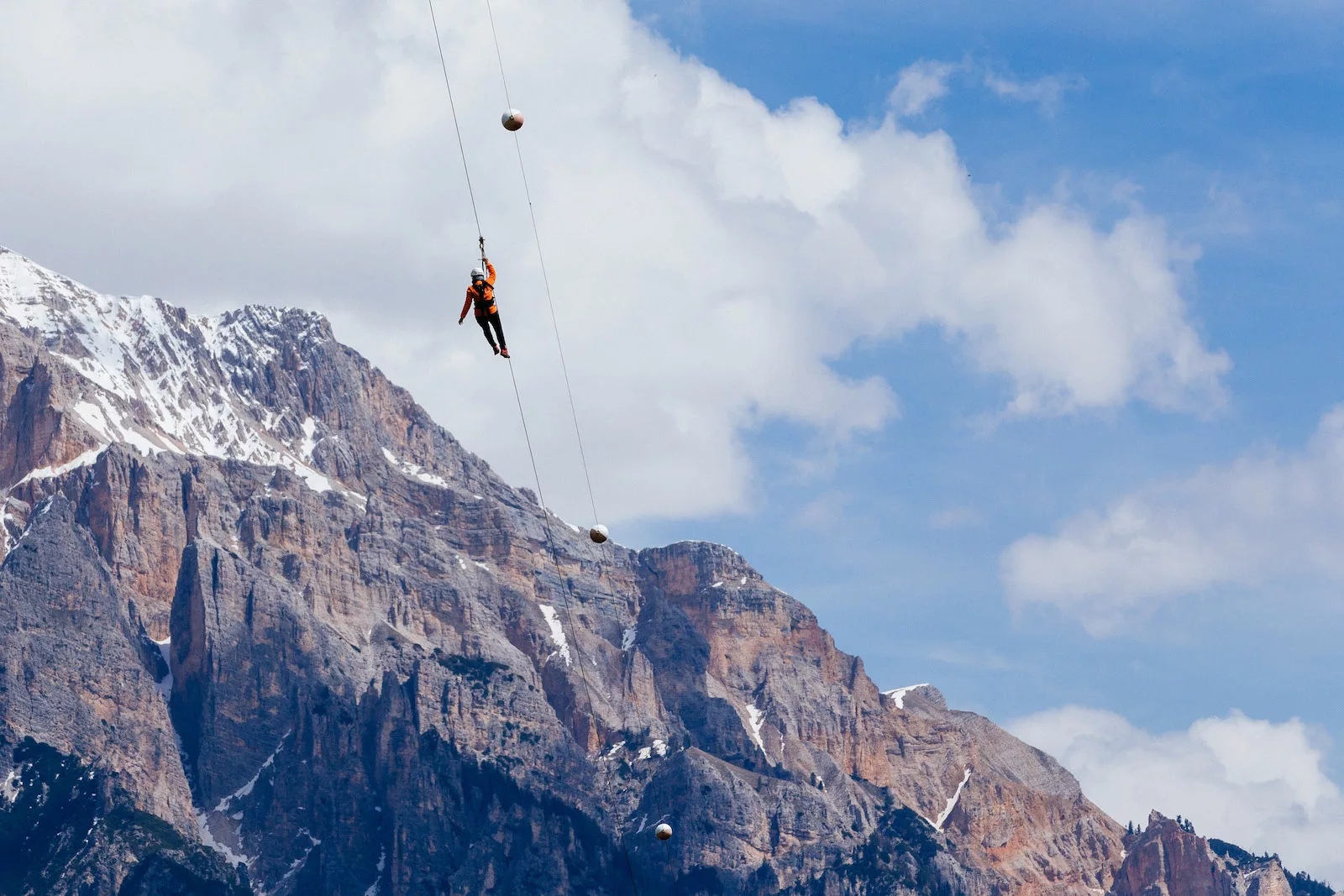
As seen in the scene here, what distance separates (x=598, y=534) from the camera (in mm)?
126625

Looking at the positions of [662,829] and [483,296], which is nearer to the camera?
[483,296]

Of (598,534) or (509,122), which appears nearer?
(509,122)

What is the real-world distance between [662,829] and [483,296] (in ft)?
102

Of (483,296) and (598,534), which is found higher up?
(483,296)

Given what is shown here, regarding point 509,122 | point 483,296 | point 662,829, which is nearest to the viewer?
point 509,122

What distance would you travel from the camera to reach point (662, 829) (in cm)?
13612

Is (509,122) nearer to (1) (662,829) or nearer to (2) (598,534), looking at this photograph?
(2) (598,534)

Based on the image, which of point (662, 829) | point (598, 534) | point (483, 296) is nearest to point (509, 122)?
A: point (483, 296)

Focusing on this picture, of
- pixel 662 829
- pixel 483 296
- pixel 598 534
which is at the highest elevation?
pixel 483 296

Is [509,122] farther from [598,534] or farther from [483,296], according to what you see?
Result: [598,534]

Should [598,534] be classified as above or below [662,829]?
above

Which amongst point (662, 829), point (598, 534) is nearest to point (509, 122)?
point (598, 534)

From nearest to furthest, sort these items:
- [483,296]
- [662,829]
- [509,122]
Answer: [509,122], [483,296], [662,829]

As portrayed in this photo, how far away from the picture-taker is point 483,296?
12125cm
